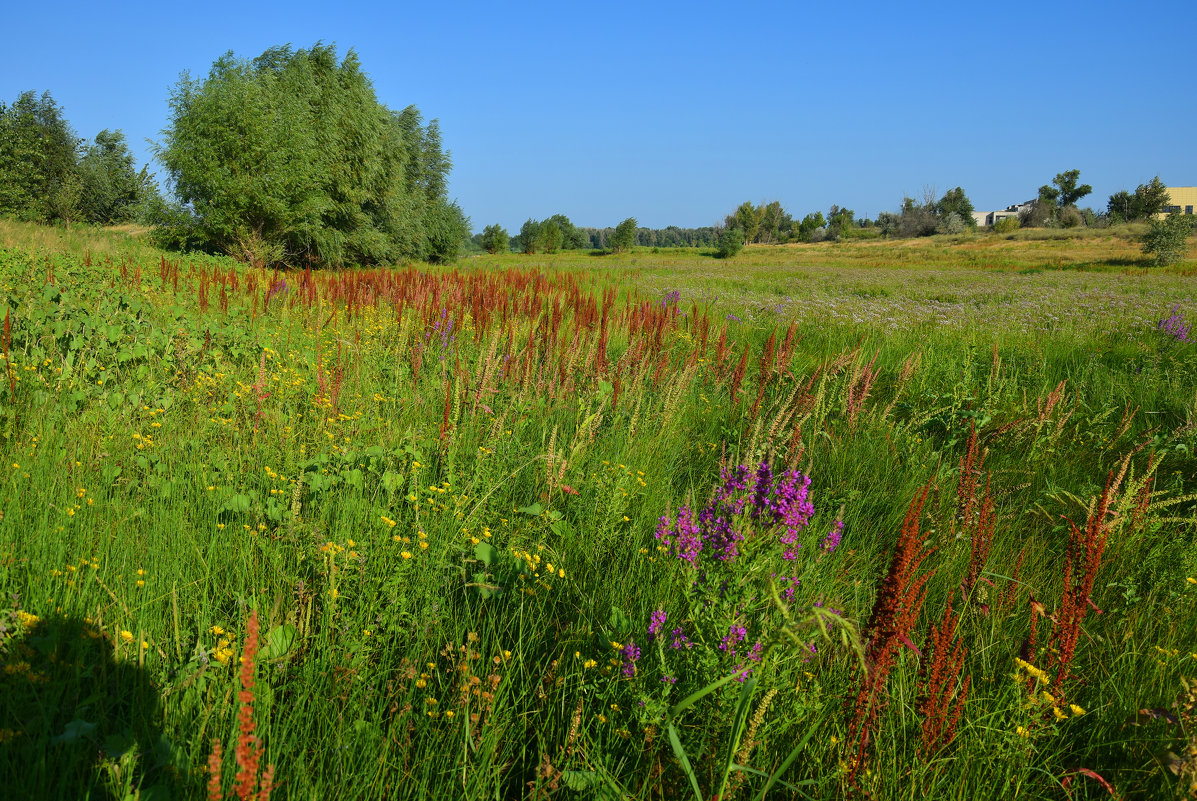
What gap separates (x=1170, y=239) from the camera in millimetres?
35531

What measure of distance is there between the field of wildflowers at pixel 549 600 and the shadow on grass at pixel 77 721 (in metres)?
0.01

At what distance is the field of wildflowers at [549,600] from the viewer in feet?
4.98

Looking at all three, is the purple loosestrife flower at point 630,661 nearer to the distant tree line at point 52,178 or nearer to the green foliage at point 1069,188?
the distant tree line at point 52,178

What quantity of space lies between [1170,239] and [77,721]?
1937 inches

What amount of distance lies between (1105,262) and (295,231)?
44.2 m

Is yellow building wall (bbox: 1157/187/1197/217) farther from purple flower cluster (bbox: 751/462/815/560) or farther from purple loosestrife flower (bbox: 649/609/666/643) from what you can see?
purple loosestrife flower (bbox: 649/609/666/643)

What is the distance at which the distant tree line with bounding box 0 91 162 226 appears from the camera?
40562 mm

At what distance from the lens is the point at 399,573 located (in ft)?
6.59

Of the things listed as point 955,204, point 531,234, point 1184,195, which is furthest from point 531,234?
point 1184,195

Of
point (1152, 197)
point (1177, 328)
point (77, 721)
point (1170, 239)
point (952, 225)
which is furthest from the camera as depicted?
point (952, 225)

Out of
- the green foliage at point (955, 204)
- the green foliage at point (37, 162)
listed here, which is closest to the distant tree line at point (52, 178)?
the green foliage at point (37, 162)

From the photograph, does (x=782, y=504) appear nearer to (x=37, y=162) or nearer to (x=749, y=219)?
(x=37, y=162)

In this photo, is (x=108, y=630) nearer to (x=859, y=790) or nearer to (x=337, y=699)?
Answer: (x=337, y=699)

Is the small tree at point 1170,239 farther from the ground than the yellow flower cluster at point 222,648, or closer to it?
farther from the ground
